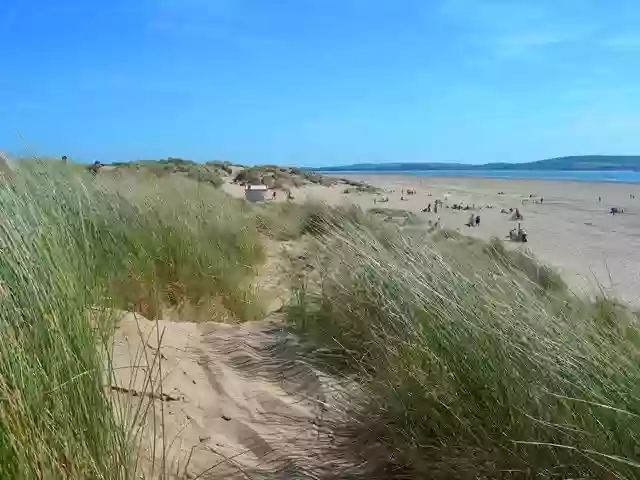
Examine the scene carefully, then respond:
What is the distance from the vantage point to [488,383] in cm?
196

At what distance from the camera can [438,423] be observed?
7.04 ft

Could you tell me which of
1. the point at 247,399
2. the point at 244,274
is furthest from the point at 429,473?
the point at 244,274

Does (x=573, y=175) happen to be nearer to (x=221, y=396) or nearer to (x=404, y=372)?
(x=221, y=396)

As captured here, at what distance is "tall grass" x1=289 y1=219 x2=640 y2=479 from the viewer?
1.68m

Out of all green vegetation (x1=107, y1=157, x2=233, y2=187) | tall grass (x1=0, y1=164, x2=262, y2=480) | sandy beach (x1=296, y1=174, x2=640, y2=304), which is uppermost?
green vegetation (x1=107, y1=157, x2=233, y2=187)

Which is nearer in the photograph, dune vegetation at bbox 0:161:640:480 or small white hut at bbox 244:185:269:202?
dune vegetation at bbox 0:161:640:480

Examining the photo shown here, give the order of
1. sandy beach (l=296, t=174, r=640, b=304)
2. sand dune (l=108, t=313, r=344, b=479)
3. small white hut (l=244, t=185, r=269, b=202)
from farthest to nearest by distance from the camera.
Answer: small white hut (l=244, t=185, r=269, b=202) → sandy beach (l=296, t=174, r=640, b=304) → sand dune (l=108, t=313, r=344, b=479)

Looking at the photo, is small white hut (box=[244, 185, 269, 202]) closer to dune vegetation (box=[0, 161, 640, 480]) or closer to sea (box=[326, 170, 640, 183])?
dune vegetation (box=[0, 161, 640, 480])

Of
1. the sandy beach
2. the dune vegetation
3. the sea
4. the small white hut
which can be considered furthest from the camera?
the sea

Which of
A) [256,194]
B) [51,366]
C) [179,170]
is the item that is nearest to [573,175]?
[179,170]

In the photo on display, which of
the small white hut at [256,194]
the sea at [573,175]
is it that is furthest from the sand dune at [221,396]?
the sea at [573,175]

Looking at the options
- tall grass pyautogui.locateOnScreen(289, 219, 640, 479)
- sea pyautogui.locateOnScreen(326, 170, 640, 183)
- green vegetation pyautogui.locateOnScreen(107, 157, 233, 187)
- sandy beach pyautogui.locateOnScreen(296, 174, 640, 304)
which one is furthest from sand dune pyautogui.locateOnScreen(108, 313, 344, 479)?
sea pyautogui.locateOnScreen(326, 170, 640, 183)

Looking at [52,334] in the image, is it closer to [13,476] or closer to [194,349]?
[13,476]

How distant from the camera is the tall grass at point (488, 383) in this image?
1.68 metres
